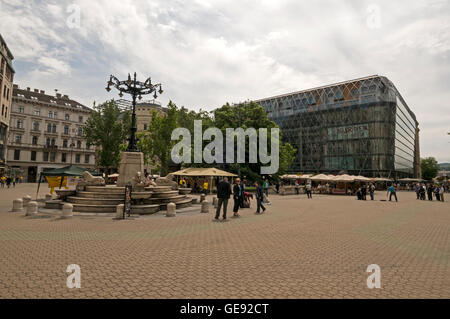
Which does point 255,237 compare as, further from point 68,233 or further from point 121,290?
point 68,233

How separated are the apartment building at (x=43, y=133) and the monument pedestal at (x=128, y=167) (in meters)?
42.8

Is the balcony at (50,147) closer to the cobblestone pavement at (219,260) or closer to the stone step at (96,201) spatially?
the stone step at (96,201)

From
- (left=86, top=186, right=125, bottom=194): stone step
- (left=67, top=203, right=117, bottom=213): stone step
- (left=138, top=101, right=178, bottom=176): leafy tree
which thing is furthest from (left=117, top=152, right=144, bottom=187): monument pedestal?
(left=138, top=101, right=178, bottom=176): leafy tree

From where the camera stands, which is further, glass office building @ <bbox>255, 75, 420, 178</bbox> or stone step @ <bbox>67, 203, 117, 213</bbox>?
glass office building @ <bbox>255, 75, 420, 178</bbox>

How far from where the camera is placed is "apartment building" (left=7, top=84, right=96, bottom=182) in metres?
53.0

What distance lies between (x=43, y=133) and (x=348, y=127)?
233 ft

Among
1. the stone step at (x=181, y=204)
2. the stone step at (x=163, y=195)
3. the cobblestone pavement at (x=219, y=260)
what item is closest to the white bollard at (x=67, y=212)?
the cobblestone pavement at (x=219, y=260)

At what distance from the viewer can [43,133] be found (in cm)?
5628

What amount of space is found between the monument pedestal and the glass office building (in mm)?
56125

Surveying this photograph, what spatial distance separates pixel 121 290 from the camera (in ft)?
12.9

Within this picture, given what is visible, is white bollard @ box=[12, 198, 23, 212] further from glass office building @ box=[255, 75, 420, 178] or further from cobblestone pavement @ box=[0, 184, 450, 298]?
glass office building @ box=[255, 75, 420, 178]
